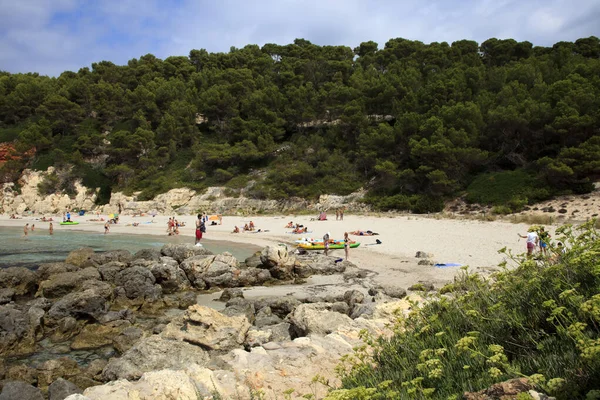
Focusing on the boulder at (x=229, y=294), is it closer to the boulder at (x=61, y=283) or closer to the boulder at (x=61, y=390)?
the boulder at (x=61, y=283)

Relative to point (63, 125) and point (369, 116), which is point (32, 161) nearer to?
point (63, 125)

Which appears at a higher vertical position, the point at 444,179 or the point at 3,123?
the point at 3,123

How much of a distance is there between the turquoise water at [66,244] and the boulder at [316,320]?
442 inches

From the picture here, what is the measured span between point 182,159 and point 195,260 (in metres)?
37.0

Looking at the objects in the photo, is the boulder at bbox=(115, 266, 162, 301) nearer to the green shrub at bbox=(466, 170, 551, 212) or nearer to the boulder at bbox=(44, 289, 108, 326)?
the boulder at bbox=(44, 289, 108, 326)

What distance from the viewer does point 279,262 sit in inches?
597

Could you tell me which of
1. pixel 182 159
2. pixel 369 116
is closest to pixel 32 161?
pixel 182 159

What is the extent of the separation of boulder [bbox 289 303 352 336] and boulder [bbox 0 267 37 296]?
9655mm

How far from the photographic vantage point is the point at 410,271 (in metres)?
14.3

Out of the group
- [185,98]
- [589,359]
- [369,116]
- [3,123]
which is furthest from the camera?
[3,123]

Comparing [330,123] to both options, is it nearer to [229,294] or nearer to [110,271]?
[110,271]

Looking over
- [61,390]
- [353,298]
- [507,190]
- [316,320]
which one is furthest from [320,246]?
[507,190]

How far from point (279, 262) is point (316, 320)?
7632 mm

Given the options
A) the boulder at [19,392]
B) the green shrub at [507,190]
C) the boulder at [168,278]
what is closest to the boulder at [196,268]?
the boulder at [168,278]
